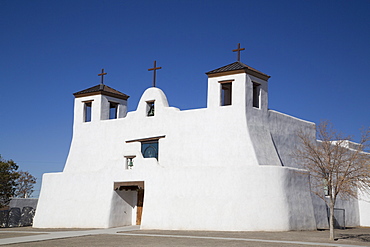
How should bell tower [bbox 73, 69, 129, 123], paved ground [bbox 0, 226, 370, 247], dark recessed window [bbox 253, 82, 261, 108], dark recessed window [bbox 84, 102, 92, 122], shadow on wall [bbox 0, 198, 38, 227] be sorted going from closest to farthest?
paved ground [bbox 0, 226, 370, 247], dark recessed window [bbox 253, 82, 261, 108], bell tower [bbox 73, 69, 129, 123], dark recessed window [bbox 84, 102, 92, 122], shadow on wall [bbox 0, 198, 38, 227]

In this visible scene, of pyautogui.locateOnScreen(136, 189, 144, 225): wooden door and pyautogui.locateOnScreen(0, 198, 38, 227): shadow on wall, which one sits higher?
pyautogui.locateOnScreen(136, 189, 144, 225): wooden door

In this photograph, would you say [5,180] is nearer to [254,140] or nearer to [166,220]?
[166,220]

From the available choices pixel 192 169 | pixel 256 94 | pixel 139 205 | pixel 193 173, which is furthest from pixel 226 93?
pixel 139 205

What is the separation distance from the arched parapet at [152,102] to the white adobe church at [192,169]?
63 millimetres

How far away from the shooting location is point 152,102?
29.6 metres

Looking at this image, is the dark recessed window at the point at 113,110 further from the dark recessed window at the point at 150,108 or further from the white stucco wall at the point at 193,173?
the dark recessed window at the point at 150,108

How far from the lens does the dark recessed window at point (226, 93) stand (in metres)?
27.1

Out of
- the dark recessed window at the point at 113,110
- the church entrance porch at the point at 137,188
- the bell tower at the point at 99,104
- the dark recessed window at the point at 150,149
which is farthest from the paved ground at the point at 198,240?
the dark recessed window at the point at 113,110

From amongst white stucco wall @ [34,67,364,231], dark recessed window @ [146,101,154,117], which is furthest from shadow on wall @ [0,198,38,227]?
dark recessed window @ [146,101,154,117]

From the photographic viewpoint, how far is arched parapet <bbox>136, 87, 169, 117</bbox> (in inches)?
1136

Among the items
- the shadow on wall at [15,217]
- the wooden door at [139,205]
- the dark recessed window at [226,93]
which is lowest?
the shadow on wall at [15,217]

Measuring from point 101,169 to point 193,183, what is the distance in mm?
6673

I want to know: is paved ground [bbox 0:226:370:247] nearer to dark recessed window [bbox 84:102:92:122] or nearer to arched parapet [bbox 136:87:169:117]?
arched parapet [bbox 136:87:169:117]

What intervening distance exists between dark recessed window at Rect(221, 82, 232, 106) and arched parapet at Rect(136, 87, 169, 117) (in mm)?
3749
